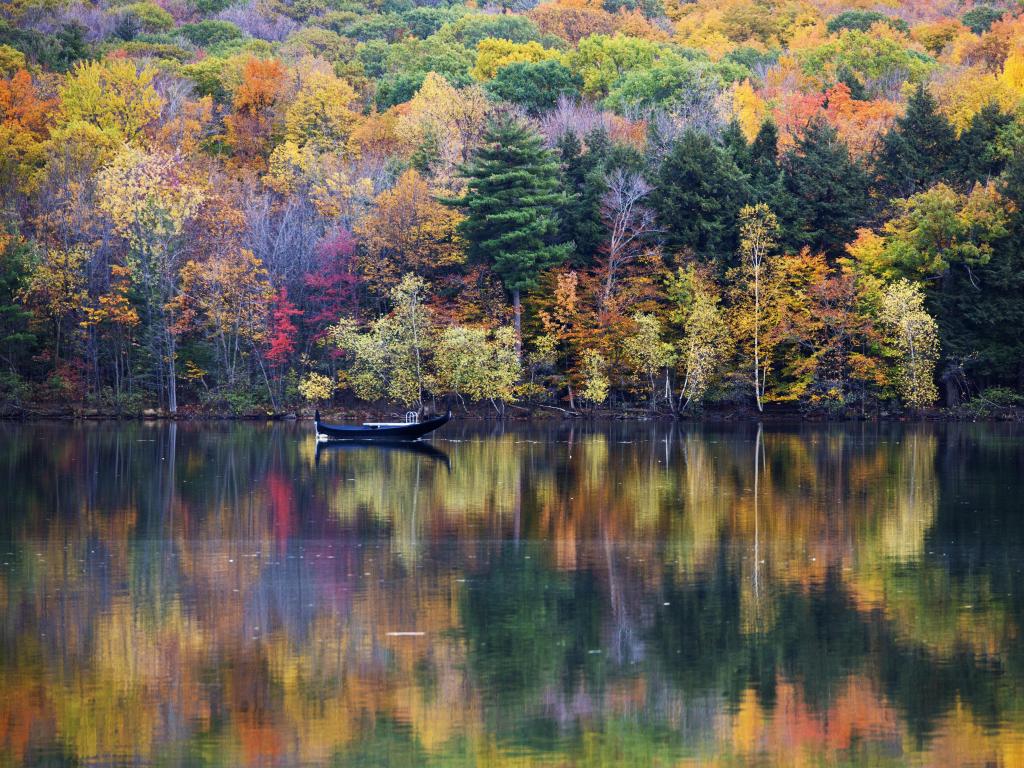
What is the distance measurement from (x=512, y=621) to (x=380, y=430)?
27.9m

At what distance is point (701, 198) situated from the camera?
56.8 meters

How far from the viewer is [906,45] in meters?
92.0

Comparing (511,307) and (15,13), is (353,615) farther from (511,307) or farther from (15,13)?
(15,13)

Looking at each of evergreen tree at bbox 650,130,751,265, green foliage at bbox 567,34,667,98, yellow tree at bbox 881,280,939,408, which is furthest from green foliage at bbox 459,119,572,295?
green foliage at bbox 567,34,667,98

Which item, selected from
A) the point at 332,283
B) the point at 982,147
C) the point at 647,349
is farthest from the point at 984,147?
the point at 332,283

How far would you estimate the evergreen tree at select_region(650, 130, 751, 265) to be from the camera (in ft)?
186

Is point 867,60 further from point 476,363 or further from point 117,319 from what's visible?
point 117,319

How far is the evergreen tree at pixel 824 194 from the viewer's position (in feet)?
188

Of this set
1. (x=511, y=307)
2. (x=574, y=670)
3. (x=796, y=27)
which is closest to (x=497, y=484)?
(x=574, y=670)

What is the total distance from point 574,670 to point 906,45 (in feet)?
280

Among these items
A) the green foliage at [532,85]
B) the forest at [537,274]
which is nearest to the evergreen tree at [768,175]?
the forest at [537,274]

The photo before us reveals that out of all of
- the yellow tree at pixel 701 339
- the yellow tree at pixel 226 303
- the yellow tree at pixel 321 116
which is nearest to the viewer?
the yellow tree at pixel 701 339

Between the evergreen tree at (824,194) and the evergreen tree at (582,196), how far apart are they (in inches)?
304

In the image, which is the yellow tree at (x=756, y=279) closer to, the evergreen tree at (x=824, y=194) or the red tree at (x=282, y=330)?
the evergreen tree at (x=824, y=194)
